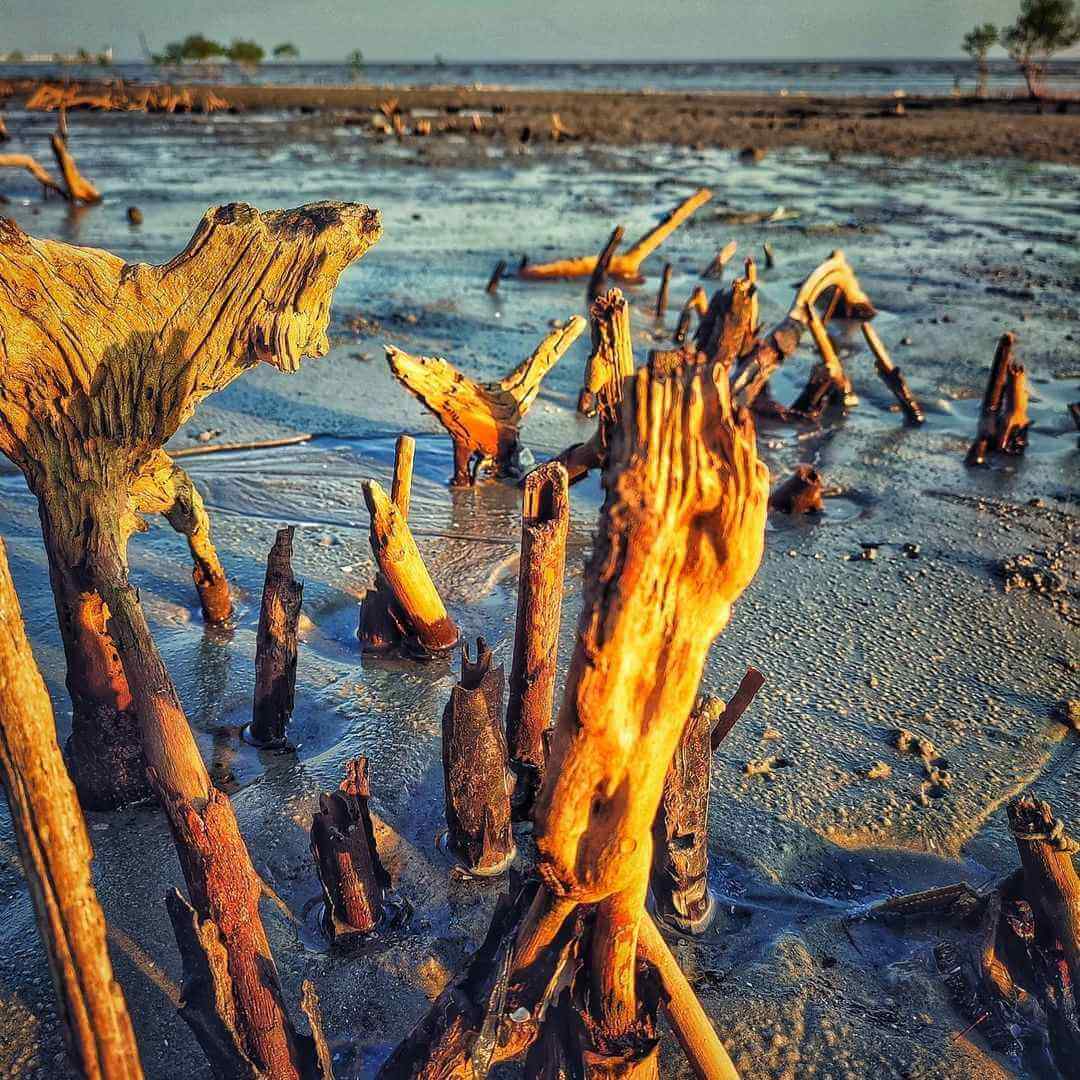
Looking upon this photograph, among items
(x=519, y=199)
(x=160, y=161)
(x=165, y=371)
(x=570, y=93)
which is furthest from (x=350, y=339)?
(x=570, y=93)

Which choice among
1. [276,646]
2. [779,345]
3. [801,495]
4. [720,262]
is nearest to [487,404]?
[779,345]

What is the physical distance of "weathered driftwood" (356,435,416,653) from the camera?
17.2 ft

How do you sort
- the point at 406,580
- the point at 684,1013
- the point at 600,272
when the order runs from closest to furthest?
the point at 684,1013 < the point at 406,580 < the point at 600,272

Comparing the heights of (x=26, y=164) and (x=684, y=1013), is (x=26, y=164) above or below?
above

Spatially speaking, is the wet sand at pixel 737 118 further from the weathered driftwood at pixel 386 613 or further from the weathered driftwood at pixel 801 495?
the weathered driftwood at pixel 386 613

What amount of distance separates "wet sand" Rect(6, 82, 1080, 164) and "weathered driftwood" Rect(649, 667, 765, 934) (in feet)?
110

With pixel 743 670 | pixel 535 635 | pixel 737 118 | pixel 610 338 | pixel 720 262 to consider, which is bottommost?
pixel 743 670

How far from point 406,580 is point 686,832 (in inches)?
83.1

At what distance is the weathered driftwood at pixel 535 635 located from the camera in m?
3.81

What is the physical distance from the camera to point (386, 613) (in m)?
5.27

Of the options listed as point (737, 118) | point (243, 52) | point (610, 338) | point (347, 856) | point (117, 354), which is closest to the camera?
point (347, 856)

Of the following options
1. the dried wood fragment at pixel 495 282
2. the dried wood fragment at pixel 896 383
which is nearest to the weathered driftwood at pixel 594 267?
the dried wood fragment at pixel 495 282

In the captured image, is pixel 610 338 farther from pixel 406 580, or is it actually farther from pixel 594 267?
pixel 594 267

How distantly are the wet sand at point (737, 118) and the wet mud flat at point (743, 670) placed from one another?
25053 mm
